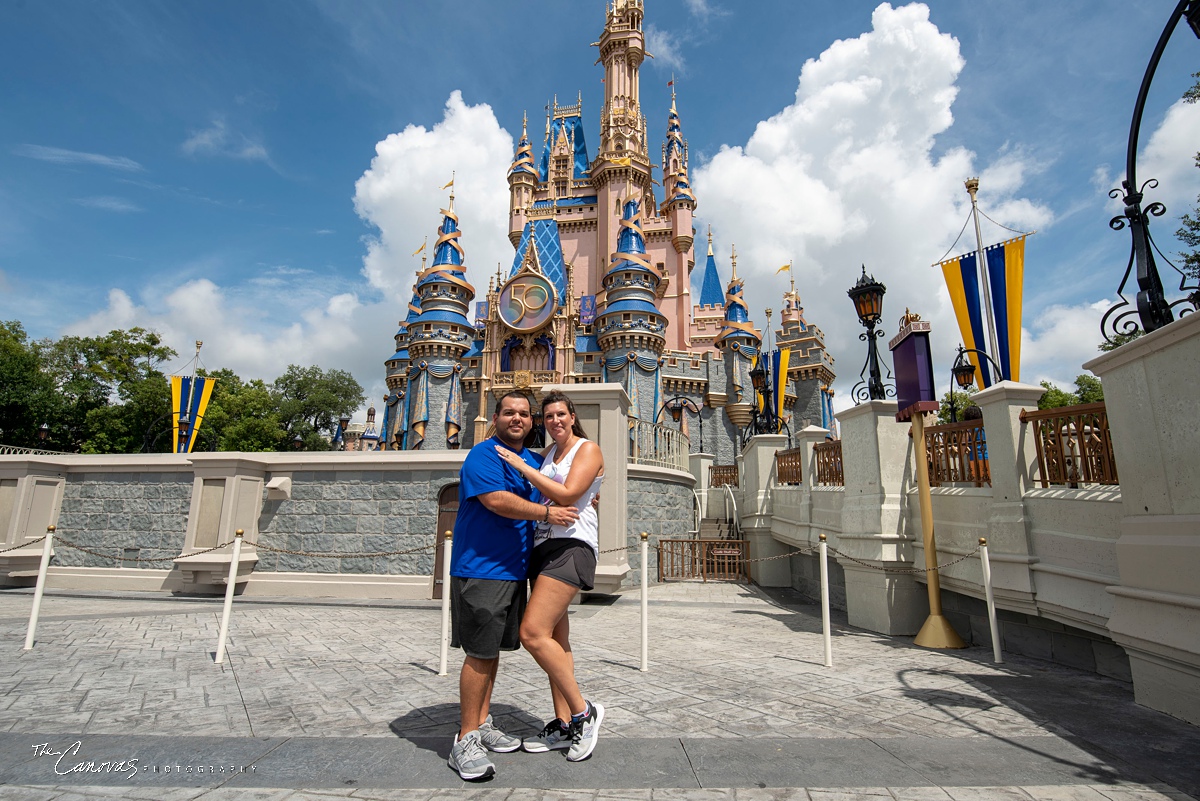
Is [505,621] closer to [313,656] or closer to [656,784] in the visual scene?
[656,784]

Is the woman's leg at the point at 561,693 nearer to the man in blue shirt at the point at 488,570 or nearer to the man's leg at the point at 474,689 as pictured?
the man in blue shirt at the point at 488,570

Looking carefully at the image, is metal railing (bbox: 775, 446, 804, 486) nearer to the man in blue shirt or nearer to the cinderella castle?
the man in blue shirt

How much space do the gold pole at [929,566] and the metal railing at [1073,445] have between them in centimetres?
115

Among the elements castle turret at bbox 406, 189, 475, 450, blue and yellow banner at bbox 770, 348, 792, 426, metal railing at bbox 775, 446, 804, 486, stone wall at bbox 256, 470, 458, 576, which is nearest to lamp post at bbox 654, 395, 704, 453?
blue and yellow banner at bbox 770, 348, 792, 426

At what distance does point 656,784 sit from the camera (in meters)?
2.63

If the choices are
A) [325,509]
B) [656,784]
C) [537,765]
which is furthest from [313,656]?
[325,509]

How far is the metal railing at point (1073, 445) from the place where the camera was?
473cm

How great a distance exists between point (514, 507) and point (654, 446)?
11.0 metres

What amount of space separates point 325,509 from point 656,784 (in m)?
9.50

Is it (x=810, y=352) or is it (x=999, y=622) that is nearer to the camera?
(x=999, y=622)

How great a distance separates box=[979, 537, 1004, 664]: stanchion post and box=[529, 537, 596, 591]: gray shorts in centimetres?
445

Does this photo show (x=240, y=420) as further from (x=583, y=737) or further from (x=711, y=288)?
(x=583, y=737)

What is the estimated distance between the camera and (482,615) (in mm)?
2861

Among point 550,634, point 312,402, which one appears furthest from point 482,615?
point 312,402
